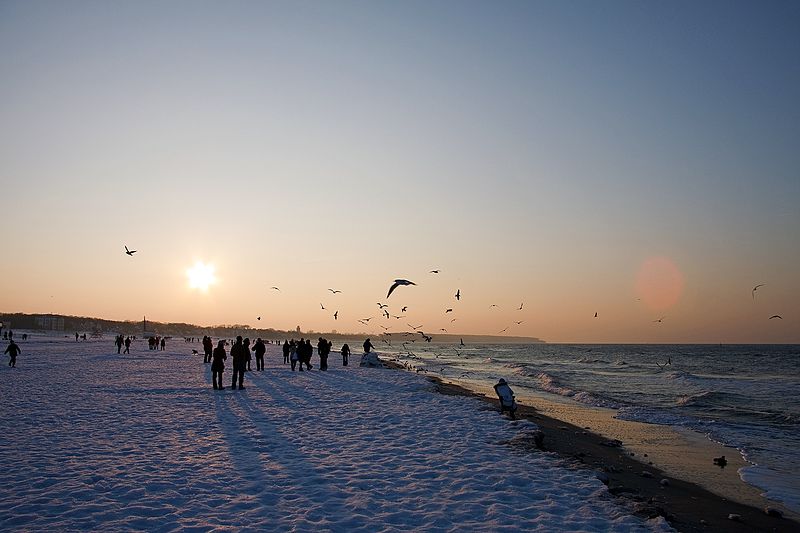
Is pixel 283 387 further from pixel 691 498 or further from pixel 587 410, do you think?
pixel 691 498

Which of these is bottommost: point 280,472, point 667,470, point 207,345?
point 667,470

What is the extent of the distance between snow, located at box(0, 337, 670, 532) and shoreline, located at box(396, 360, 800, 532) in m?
0.74

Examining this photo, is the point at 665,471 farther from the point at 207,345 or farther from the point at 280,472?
the point at 207,345

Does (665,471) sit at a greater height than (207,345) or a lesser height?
lesser

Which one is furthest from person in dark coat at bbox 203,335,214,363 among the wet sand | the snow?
the wet sand

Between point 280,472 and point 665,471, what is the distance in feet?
27.1

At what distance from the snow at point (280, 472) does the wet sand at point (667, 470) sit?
0.83 metres

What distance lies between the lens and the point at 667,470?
11.1 m

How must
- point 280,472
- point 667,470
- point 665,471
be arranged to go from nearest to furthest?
point 280,472, point 665,471, point 667,470

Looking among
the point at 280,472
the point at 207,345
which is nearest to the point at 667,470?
the point at 280,472

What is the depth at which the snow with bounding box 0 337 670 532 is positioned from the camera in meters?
6.59

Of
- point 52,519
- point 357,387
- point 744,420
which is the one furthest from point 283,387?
point 744,420

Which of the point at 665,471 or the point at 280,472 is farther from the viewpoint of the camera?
the point at 665,471

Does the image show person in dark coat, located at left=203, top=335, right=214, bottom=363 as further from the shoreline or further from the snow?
the shoreline
